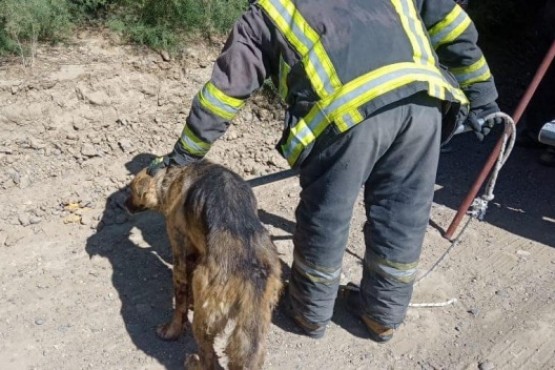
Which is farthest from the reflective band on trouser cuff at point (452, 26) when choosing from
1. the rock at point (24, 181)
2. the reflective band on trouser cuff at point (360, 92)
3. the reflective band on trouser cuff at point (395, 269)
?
the rock at point (24, 181)

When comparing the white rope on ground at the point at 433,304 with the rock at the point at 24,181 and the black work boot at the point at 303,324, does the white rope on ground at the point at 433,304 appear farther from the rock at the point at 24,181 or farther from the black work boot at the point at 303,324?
the rock at the point at 24,181

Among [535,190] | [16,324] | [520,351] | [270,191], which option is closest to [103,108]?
[270,191]

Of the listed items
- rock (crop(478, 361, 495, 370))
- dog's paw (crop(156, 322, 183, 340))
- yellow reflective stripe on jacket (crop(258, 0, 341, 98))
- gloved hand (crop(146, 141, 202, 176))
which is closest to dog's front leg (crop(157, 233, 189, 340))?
dog's paw (crop(156, 322, 183, 340))

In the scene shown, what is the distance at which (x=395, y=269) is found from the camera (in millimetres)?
4023

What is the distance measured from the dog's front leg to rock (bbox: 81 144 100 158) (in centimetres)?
161

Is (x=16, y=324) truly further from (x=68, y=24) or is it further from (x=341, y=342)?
(x=68, y=24)

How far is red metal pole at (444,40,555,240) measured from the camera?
201 inches

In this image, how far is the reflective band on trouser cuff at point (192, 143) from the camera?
3.59 meters

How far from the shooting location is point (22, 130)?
4988mm

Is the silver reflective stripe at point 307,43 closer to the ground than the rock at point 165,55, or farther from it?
farther from it

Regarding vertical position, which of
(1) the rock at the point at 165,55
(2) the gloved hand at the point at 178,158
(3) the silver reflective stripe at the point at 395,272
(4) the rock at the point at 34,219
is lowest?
(4) the rock at the point at 34,219

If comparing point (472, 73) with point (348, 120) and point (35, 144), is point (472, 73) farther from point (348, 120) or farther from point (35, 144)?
point (35, 144)

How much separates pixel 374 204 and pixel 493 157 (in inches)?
65.4

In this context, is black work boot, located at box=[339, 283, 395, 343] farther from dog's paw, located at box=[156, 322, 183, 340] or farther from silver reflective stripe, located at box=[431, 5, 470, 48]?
silver reflective stripe, located at box=[431, 5, 470, 48]
